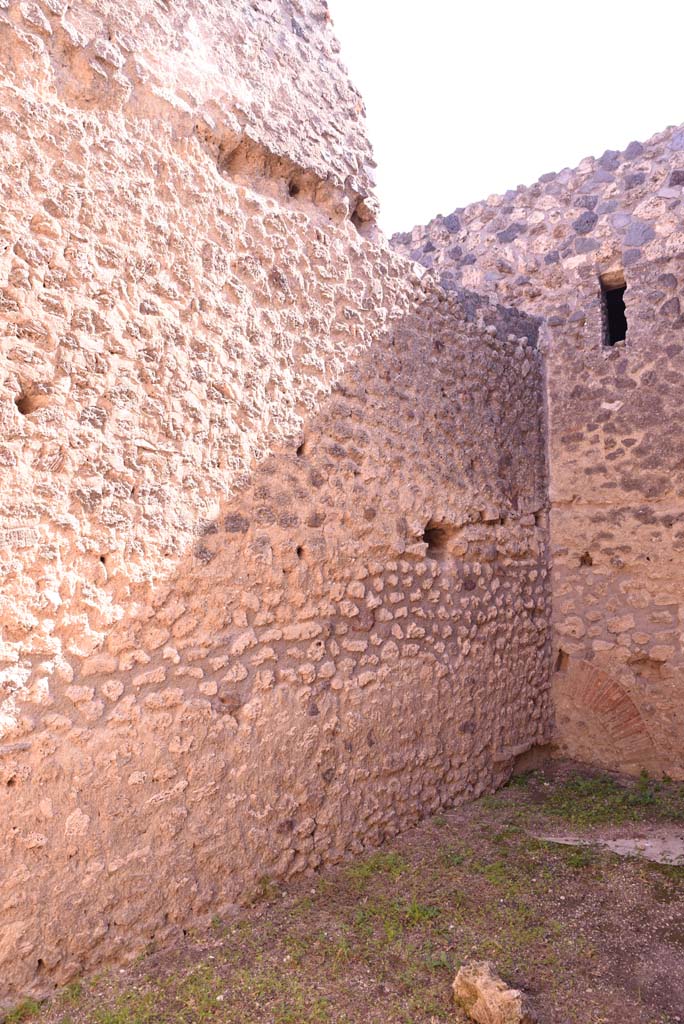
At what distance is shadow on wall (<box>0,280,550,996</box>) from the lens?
105 inches

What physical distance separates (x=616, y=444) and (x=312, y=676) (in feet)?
10.3

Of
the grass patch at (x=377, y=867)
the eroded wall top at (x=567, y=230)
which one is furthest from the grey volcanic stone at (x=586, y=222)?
the grass patch at (x=377, y=867)

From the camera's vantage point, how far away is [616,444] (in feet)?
17.6

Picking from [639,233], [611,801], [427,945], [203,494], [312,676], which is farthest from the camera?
[639,233]

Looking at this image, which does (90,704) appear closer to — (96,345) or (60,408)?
(60,408)

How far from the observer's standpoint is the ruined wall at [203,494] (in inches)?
104

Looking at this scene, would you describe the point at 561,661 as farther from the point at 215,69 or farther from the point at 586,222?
the point at 215,69

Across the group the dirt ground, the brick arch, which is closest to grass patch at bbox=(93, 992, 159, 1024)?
the dirt ground

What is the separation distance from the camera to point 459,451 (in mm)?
4789

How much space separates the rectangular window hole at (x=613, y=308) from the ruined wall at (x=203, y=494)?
5.84 ft

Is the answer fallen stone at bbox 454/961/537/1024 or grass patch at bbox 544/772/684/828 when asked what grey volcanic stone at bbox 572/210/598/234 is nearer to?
grass patch at bbox 544/772/684/828

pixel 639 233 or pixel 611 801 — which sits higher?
pixel 639 233

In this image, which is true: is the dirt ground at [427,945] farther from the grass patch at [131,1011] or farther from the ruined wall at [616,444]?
the ruined wall at [616,444]

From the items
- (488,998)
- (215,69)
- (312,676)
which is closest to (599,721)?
(312,676)
